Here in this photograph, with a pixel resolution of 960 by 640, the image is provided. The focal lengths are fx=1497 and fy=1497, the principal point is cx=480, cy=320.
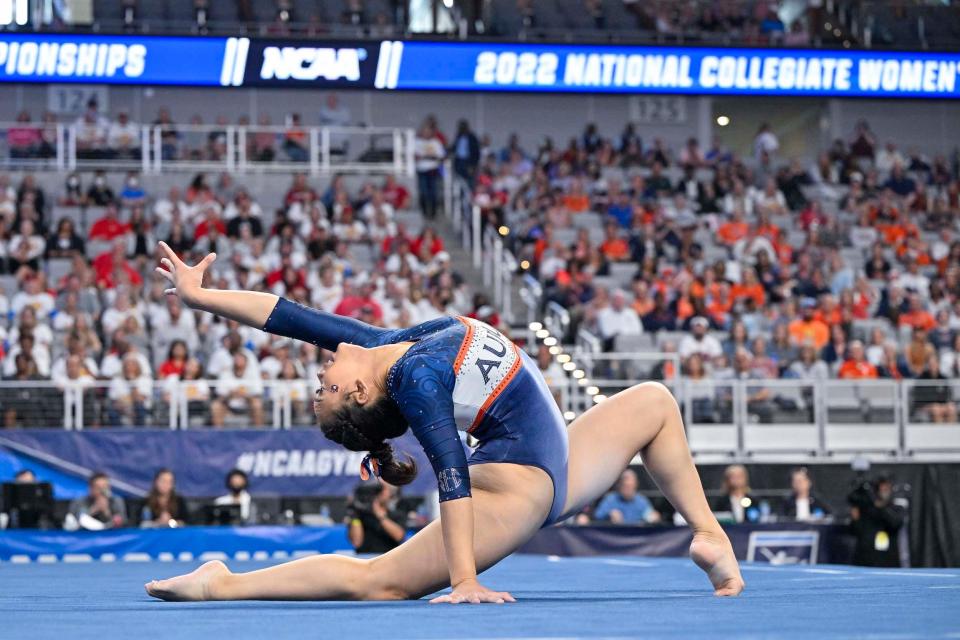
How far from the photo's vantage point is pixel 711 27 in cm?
2392

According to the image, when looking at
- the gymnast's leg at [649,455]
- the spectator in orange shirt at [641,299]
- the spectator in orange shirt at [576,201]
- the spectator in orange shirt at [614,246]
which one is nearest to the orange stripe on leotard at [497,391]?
the gymnast's leg at [649,455]

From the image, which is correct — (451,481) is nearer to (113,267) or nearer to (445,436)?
(445,436)

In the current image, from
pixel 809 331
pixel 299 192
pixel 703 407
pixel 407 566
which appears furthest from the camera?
pixel 299 192

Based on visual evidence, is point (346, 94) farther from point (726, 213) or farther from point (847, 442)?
point (847, 442)

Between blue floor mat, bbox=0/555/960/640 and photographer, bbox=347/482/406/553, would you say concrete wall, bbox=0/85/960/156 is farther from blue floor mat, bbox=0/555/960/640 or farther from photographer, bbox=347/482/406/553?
blue floor mat, bbox=0/555/960/640

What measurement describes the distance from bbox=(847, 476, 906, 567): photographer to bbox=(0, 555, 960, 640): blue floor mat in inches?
232

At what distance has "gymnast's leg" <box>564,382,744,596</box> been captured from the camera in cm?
516

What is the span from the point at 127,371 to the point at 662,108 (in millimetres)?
13950

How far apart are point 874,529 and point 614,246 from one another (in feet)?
25.5

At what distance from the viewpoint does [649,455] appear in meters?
5.25

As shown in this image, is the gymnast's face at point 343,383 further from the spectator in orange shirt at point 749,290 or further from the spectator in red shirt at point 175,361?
the spectator in orange shirt at point 749,290

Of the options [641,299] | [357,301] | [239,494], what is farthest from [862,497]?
[357,301]

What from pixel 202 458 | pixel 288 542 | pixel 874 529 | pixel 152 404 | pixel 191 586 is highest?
pixel 191 586

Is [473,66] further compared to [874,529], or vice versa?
[473,66]
